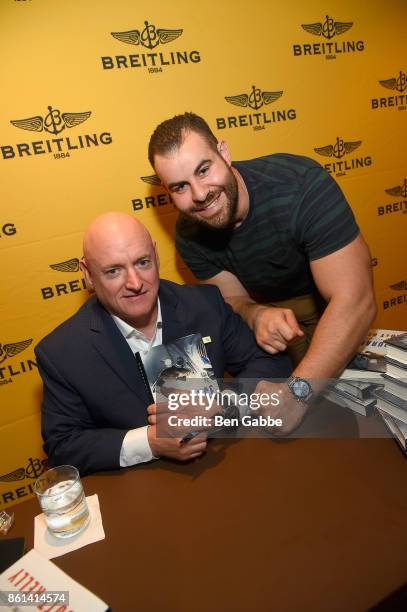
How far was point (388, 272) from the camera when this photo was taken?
3.33 m

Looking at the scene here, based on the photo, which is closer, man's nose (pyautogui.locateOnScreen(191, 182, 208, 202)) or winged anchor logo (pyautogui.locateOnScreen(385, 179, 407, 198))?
man's nose (pyautogui.locateOnScreen(191, 182, 208, 202))

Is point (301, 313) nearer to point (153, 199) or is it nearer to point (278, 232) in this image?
point (278, 232)

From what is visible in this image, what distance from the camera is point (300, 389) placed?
148 centimetres

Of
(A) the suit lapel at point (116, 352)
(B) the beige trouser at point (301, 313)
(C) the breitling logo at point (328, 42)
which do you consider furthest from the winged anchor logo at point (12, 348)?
(C) the breitling logo at point (328, 42)

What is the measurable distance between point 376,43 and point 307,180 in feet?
5.58

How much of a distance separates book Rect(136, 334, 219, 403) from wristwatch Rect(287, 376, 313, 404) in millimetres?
258

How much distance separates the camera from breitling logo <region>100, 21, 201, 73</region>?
2.20 metres

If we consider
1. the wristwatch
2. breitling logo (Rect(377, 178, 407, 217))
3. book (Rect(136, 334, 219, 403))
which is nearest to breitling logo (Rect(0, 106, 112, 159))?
book (Rect(136, 334, 219, 403))

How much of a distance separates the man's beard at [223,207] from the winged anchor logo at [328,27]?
4.64 feet

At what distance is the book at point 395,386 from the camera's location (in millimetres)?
1302

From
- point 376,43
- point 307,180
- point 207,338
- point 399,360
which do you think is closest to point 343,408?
point 399,360

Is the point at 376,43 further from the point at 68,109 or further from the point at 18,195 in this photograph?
the point at 18,195

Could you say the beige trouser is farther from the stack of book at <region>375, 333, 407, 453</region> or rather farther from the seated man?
the stack of book at <region>375, 333, 407, 453</region>

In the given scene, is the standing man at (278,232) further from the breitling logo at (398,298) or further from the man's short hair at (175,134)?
the breitling logo at (398,298)
